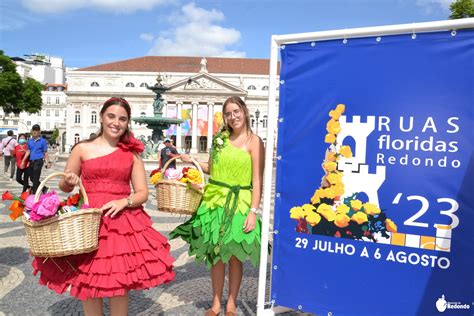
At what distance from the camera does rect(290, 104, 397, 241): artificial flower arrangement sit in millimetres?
2537

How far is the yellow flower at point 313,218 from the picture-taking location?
8.84ft

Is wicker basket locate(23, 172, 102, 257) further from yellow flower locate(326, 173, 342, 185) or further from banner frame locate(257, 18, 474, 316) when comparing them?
yellow flower locate(326, 173, 342, 185)

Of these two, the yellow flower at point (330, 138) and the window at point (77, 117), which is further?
the window at point (77, 117)

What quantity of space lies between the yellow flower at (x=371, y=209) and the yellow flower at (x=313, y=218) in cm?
31

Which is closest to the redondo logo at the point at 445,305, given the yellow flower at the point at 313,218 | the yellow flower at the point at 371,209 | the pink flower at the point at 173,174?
the yellow flower at the point at 371,209

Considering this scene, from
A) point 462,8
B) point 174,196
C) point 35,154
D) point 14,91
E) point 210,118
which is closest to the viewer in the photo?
point 174,196

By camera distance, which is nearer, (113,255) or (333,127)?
(113,255)

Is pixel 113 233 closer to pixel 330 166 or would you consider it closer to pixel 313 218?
pixel 313 218

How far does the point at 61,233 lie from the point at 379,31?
2.14 meters

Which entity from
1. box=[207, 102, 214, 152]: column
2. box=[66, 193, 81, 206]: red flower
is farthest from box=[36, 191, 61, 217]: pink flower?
box=[207, 102, 214, 152]: column

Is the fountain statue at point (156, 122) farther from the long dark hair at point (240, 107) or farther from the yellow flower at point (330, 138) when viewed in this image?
the yellow flower at point (330, 138)

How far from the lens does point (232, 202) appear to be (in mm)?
3287

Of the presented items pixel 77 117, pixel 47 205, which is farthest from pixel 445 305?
pixel 77 117

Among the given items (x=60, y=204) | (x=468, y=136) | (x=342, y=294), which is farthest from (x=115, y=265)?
(x=468, y=136)
